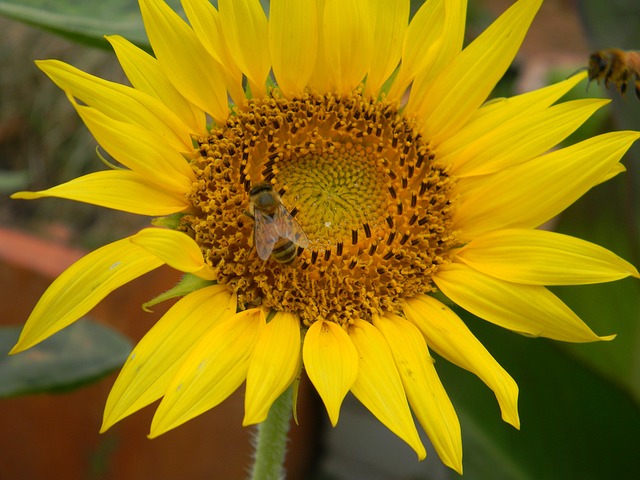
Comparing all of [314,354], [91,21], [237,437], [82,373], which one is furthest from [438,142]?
[237,437]

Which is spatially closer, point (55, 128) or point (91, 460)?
point (91, 460)

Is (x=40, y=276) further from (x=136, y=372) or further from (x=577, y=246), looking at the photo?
(x=577, y=246)

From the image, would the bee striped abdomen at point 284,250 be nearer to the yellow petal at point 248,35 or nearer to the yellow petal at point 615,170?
the yellow petal at point 248,35

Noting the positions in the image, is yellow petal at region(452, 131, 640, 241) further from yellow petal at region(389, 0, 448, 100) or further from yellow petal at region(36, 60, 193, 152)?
yellow petal at region(36, 60, 193, 152)

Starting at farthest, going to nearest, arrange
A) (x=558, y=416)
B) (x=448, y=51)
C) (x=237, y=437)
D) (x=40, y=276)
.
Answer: (x=237, y=437) → (x=40, y=276) → (x=558, y=416) → (x=448, y=51)

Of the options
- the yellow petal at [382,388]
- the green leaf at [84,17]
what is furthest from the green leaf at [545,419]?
the green leaf at [84,17]
